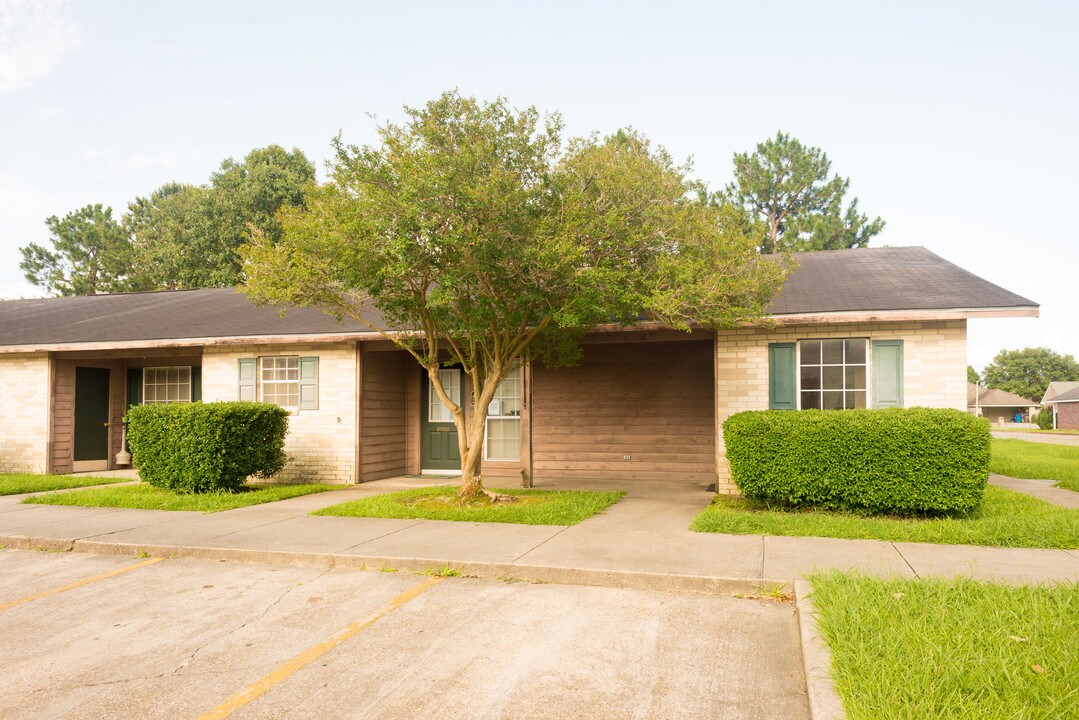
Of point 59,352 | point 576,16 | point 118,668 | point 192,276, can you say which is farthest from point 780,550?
point 192,276

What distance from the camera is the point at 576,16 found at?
46.4ft

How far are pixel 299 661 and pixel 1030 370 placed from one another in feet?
353

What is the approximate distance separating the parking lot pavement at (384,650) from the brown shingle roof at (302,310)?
21.2ft

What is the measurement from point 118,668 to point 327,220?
220 inches

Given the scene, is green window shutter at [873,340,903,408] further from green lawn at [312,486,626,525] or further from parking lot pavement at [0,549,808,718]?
parking lot pavement at [0,549,808,718]

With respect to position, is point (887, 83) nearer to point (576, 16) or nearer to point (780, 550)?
point (576, 16)

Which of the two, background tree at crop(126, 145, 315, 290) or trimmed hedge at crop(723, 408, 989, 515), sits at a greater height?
background tree at crop(126, 145, 315, 290)

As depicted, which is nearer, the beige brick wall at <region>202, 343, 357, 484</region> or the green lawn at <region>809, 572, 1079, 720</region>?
the green lawn at <region>809, 572, 1079, 720</region>

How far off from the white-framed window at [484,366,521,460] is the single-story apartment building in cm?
3

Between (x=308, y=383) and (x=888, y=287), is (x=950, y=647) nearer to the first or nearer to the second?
(x=888, y=287)

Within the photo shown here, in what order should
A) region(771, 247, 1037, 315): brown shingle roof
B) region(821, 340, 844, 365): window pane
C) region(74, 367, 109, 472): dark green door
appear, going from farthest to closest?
region(74, 367, 109, 472): dark green door, region(821, 340, 844, 365): window pane, region(771, 247, 1037, 315): brown shingle roof

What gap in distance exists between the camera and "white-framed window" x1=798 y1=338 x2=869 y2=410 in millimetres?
10164

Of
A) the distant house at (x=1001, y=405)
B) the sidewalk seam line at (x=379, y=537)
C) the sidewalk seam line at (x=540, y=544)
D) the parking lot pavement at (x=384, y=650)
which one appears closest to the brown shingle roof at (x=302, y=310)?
the sidewalk seam line at (x=540, y=544)

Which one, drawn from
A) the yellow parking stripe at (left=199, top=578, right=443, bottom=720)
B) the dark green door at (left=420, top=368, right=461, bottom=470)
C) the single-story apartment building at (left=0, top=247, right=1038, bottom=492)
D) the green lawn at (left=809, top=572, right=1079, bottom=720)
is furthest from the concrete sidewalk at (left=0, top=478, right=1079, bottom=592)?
the dark green door at (left=420, top=368, right=461, bottom=470)
